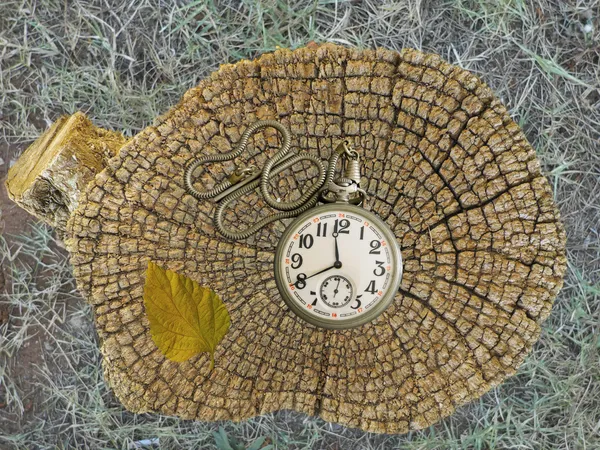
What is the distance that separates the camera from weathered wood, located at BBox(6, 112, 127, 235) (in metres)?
1.61

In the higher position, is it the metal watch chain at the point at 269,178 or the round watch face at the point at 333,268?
the metal watch chain at the point at 269,178

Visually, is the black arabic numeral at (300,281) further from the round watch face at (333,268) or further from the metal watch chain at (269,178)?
the metal watch chain at (269,178)

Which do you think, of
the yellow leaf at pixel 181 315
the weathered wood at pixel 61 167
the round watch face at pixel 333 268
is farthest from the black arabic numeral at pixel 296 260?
the weathered wood at pixel 61 167

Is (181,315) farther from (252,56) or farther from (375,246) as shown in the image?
(252,56)

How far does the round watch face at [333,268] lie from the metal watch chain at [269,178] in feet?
0.18

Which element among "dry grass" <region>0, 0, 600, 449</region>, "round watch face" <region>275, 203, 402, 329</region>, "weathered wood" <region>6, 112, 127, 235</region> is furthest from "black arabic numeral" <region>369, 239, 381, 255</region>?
"dry grass" <region>0, 0, 600, 449</region>

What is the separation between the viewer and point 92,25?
2.21 meters

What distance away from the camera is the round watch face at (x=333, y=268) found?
1517 mm

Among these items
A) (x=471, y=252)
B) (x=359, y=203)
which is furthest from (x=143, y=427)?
(x=471, y=252)

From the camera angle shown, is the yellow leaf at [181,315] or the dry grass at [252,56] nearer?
the yellow leaf at [181,315]

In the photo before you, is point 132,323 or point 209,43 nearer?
point 132,323

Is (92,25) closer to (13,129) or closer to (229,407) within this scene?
(13,129)

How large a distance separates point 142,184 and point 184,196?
4.4 inches

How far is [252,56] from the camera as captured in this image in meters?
2.21
